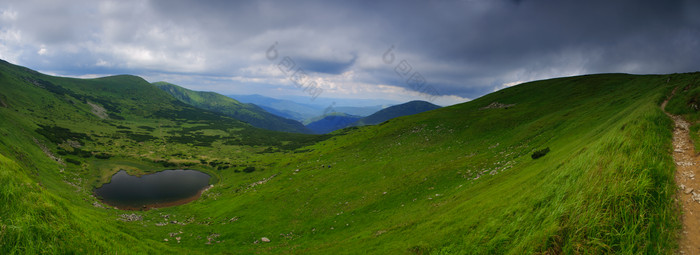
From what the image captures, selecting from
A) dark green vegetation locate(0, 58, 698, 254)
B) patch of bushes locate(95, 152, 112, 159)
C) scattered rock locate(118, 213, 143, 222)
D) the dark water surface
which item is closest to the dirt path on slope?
dark green vegetation locate(0, 58, 698, 254)

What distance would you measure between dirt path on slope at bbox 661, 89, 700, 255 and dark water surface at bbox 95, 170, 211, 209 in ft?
321

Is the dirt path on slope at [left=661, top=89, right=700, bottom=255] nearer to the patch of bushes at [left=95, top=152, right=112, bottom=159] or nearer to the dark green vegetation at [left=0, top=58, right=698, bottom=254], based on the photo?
the dark green vegetation at [left=0, top=58, right=698, bottom=254]

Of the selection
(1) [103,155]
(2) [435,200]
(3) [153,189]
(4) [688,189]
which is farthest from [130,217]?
(1) [103,155]

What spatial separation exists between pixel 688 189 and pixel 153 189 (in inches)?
4827

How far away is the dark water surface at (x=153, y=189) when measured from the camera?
75.5m

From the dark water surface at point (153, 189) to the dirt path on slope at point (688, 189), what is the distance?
321 feet

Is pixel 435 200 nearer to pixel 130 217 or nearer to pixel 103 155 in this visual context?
pixel 130 217

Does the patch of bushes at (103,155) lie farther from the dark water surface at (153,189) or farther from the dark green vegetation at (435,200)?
the dark water surface at (153,189)

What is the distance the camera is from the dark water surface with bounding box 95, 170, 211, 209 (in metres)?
75.5

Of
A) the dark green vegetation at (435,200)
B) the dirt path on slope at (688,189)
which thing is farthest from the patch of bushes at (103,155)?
the dirt path on slope at (688,189)

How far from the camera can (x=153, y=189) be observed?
90688mm

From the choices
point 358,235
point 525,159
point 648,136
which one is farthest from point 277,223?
point 648,136

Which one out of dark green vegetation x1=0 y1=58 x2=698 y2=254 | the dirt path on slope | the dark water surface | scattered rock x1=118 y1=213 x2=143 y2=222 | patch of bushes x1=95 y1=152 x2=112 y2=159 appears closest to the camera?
the dirt path on slope

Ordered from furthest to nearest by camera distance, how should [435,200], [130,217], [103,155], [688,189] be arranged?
[103,155] → [130,217] → [435,200] → [688,189]
